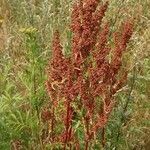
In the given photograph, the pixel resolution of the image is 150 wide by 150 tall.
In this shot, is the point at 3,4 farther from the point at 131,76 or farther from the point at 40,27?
the point at 131,76

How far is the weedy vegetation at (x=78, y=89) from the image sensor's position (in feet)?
8.87

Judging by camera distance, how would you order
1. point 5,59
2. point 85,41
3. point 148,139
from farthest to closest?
point 5,59, point 148,139, point 85,41

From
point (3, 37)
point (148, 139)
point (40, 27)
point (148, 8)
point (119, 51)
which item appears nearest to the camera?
point (119, 51)

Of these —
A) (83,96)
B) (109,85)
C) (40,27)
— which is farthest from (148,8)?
(83,96)

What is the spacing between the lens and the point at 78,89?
269 cm

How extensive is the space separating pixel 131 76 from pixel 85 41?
869 mm

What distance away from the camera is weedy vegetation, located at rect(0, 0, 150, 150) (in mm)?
2703

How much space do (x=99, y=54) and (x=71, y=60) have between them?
0.18 m

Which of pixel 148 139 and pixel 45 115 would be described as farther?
pixel 148 139

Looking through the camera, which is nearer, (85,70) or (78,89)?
(78,89)

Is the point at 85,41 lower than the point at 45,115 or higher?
higher

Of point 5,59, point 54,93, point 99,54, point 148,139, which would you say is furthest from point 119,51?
point 5,59

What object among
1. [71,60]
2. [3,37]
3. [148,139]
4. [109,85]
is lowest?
[148,139]

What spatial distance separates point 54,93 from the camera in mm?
2936
